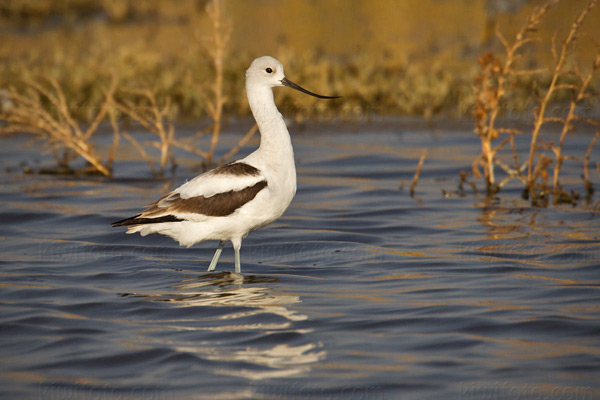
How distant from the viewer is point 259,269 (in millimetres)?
8477

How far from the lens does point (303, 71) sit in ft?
57.9

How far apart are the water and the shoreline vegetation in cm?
107

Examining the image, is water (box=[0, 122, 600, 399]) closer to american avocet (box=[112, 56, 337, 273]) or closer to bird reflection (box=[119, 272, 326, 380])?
bird reflection (box=[119, 272, 326, 380])

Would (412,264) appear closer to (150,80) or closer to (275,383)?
(275,383)

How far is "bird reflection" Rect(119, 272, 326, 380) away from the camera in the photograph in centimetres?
587

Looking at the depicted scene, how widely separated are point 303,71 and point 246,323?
1145 centimetres

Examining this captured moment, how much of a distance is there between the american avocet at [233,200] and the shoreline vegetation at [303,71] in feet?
10.7

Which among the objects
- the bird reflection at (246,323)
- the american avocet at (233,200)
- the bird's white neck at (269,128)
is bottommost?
the bird reflection at (246,323)

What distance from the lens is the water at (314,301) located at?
5.59 metres

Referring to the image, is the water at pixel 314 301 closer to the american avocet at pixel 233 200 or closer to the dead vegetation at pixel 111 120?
the american avocet at pixel 233 200

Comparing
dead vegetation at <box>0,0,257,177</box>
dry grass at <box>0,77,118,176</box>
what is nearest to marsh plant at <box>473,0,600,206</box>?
dead vegetation at <box>0,0,257,177</box>

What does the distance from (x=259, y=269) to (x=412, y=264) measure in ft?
4.74

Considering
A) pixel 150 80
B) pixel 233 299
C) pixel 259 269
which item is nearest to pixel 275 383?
pixel 233 299

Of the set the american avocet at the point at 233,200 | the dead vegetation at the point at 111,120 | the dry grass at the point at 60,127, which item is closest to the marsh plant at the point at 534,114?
the dead vegetation at the point at 111,120
